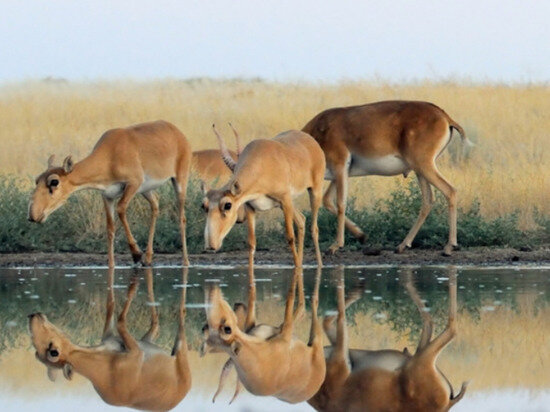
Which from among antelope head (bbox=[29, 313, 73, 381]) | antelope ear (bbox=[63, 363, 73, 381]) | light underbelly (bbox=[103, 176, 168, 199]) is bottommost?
antelope head (bbox=[29, 313, 73, 381])

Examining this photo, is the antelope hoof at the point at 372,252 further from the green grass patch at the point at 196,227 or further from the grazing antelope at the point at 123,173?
the grazing antelope at the point at 123,173

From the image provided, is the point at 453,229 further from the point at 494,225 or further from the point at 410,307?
the point at 410,307

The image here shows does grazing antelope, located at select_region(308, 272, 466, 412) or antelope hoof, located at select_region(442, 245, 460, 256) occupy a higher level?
grazing antelope, located at select_region(308, 272, 466, 412)

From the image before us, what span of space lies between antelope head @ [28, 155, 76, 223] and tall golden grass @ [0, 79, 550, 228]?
262 inches

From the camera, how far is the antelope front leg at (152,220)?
1817 centimetres

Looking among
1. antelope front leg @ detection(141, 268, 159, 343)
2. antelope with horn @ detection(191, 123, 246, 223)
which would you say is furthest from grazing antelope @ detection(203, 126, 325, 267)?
antelope with horn @ detection(191, 123, 246, 223)

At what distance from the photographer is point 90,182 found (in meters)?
17.8

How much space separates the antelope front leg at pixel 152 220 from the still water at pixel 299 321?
594 mm

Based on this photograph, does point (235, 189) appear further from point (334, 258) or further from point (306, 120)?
point (306, 120)

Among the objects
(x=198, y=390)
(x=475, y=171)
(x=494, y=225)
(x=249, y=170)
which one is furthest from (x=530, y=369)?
(x=475, y=171)

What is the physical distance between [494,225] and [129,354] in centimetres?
1071

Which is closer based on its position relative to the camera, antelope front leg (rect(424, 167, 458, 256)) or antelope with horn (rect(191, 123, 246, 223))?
antelope front leg (rect(424, 167, 458, 256))

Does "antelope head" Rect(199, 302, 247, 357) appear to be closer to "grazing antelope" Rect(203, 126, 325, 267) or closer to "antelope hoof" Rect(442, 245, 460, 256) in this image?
"grazing antelope" Rect(203, 126, 325, 267)

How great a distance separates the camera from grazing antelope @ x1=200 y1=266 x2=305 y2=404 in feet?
30.5
